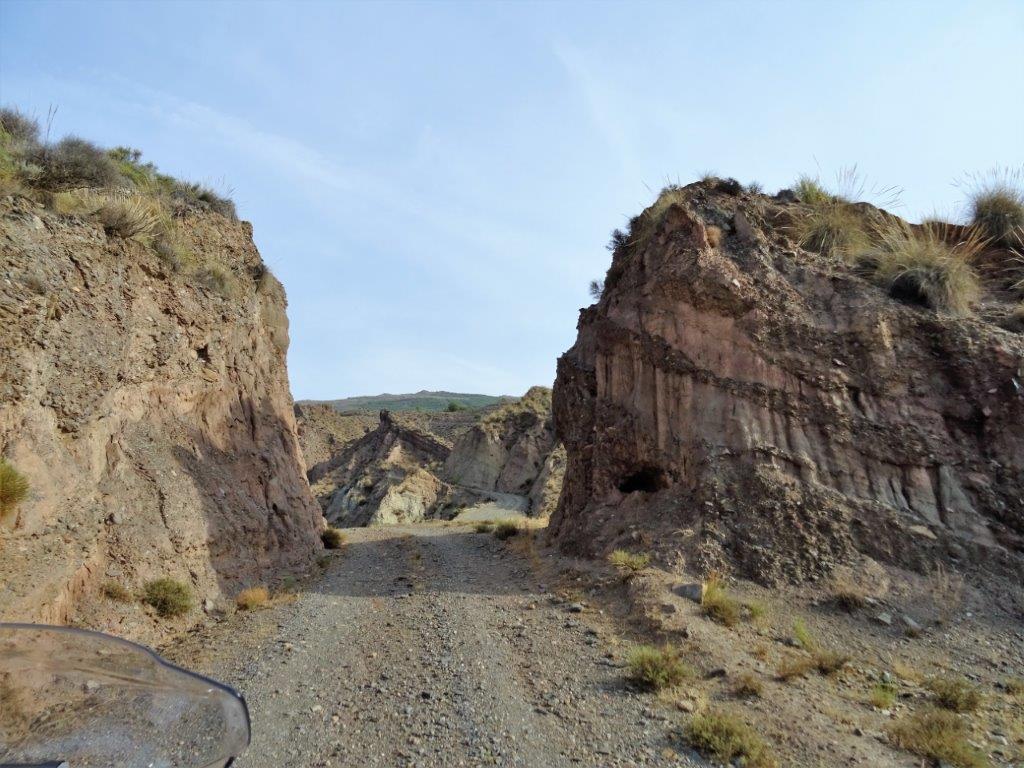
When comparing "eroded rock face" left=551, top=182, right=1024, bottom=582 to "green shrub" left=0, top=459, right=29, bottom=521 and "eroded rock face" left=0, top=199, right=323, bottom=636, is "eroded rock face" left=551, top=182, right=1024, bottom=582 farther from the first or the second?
"green shrub" left=0, top=459, right=29, bottom=521

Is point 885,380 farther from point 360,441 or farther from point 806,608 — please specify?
point 360,441

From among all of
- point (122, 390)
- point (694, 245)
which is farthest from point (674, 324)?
point (122, 390)

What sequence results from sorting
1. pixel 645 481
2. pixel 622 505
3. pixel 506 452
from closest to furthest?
1. pixel 622 505
2. pixel 645 481
3. pixel 506 452

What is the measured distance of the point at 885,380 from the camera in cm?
1175

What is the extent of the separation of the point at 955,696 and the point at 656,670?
2.96m

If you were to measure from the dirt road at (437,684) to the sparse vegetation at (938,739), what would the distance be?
1895 mm

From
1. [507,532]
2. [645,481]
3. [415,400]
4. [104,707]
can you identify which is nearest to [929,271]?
[645,481]

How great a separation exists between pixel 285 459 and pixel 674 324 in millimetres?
10726

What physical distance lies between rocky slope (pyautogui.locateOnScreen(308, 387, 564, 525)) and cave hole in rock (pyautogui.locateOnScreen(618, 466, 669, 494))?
18171mm

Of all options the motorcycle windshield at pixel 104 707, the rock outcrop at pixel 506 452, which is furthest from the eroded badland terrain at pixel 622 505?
the rock outcrop at pixel 506 452

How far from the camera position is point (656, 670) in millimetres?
6645

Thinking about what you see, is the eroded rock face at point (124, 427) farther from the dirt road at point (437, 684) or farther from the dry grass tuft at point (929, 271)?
the dry grass tuft at point (929, 271)

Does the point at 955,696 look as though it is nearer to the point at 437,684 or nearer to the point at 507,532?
the point at 437,684

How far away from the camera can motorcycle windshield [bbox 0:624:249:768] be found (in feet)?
8.19
